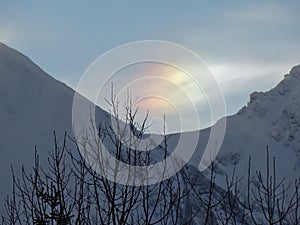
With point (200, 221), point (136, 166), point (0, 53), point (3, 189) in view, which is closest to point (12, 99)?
point (0, 53)

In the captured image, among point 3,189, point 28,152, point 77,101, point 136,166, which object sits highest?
point 77,101

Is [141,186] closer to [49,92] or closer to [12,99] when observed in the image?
[12,99]

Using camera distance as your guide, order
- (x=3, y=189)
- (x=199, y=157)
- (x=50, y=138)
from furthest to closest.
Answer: (x=199, y=157), (x=50, y=138), (x=3, y=189)

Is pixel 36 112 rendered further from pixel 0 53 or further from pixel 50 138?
pixel 0 53

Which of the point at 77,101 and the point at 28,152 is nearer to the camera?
the point at 28,152

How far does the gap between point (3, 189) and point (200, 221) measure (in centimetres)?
3005

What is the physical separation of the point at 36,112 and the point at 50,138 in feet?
19.4

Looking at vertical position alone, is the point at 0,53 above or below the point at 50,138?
above

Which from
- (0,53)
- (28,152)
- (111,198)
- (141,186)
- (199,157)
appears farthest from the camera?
(199,157)

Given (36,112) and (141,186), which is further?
(36,112)

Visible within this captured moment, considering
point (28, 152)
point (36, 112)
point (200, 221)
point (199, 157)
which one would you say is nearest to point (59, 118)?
point (36, 112)

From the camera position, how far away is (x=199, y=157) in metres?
199

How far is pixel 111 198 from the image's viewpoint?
7609mm

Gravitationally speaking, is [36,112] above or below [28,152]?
above
